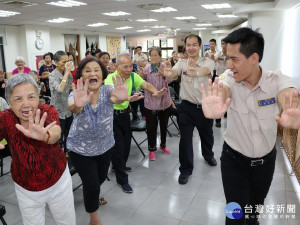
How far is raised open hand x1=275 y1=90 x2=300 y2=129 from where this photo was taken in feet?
4.44

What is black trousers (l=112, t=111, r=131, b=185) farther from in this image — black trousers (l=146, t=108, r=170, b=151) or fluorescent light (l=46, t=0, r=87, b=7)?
fluorescent light (l=46, t=0, r=87, b=7)

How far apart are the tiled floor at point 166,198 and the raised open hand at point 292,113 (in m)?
1.40

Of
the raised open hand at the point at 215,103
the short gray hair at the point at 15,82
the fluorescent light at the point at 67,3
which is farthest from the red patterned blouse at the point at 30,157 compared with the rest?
the fluorescent light at the point at 67,3

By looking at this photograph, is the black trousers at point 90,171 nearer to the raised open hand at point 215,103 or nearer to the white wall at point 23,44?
the raised open hand at point 215,103

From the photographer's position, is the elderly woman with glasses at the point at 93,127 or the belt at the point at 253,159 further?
the elderly woman with glasses at the point at 93,127

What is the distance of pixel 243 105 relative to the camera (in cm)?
174

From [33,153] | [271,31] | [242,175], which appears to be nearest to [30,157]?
[33,153]

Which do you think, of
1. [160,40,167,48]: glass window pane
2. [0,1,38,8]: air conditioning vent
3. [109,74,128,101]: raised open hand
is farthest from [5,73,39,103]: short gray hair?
[160,40,167,48]: glass window pane

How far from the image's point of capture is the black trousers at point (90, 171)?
2138 millimetres

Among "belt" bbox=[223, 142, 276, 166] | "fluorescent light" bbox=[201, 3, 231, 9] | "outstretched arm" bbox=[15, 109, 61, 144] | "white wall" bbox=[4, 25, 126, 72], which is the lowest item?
"belt" bbox=[223, 142, 276, 166]

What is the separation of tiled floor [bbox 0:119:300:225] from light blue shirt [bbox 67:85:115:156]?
826mm

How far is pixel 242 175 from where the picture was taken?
1.81 metres

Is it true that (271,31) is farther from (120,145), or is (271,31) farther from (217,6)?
(120,145)

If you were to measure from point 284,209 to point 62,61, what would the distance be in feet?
11.2
